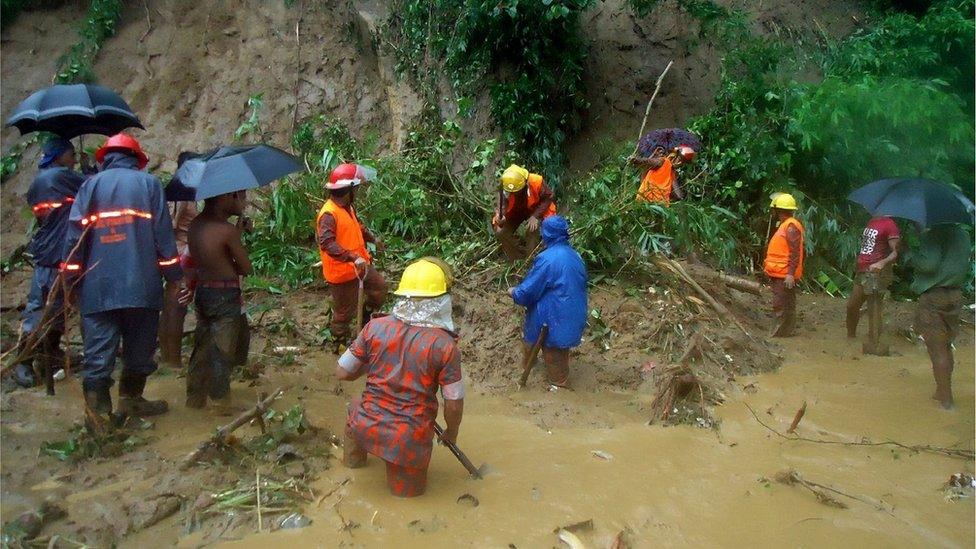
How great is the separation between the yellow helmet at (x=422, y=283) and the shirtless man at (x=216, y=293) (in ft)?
5.22

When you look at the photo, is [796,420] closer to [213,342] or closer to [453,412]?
[453,412]

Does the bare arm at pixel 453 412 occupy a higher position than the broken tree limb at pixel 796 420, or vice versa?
the bare arm at pixel 453 412

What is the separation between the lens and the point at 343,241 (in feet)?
20.0

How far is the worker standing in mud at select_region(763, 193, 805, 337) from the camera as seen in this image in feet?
23.7

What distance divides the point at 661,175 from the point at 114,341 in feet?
19.4

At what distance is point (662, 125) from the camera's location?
10500mm

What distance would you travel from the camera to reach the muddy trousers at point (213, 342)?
4.99m

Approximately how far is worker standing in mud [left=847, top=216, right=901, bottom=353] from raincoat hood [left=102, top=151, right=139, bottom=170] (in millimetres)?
6114

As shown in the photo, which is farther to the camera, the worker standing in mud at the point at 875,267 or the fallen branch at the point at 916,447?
the worker standing in mud at the point at 875,267

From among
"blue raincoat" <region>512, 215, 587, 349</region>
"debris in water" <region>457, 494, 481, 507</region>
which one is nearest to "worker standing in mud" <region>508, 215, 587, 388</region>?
"blue raincoat" <region>512, 215, 587, 349</region>

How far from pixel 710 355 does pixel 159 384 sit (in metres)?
4.45

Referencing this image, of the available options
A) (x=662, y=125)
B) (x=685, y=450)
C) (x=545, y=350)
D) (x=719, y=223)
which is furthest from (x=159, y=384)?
(x=662, y=125)

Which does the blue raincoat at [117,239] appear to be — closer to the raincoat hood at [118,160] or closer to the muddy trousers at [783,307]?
the raincoat hood at [118,160]

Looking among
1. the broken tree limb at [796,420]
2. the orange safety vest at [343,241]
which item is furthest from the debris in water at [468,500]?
the orange safety vest at [343,241]
